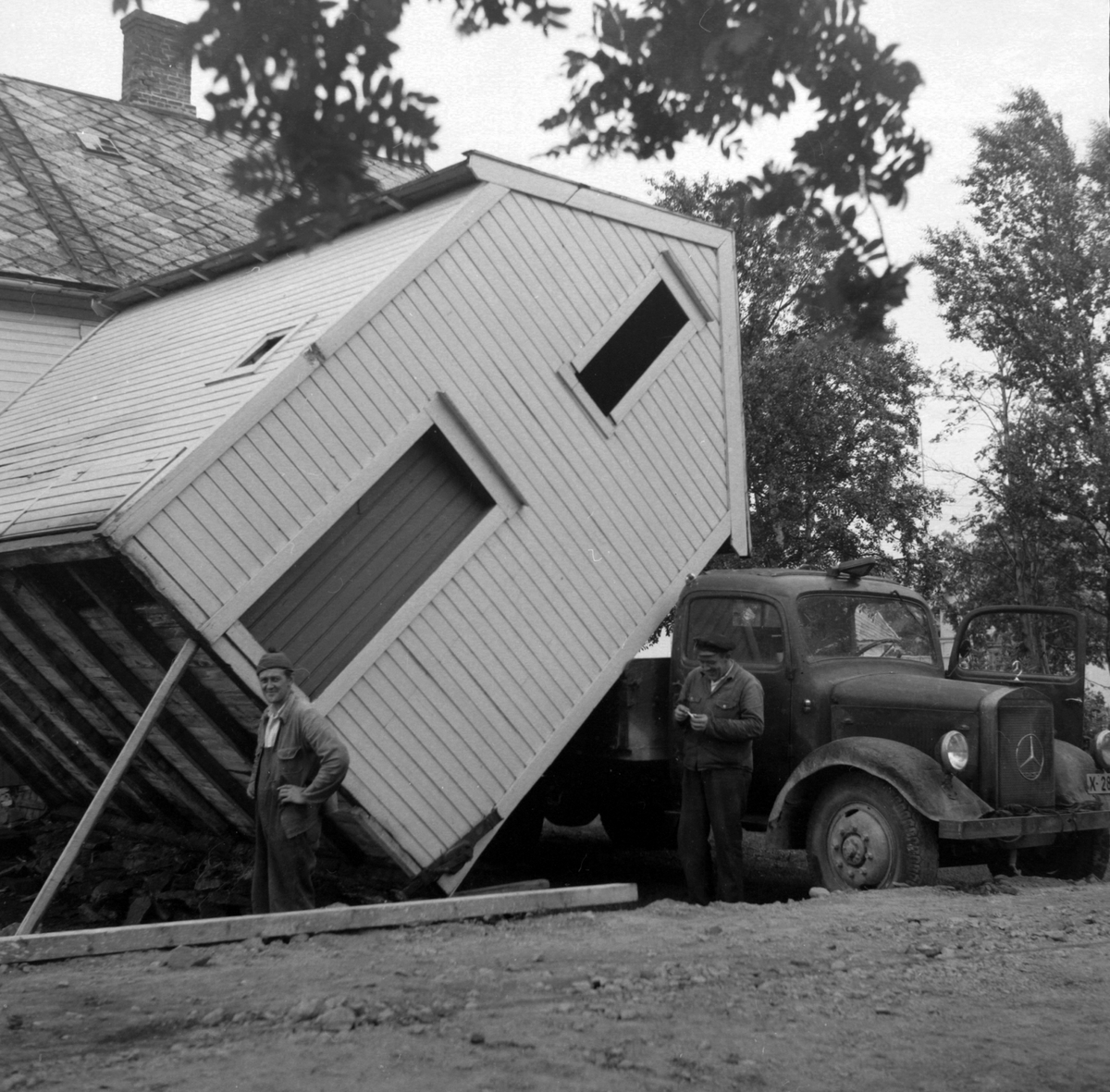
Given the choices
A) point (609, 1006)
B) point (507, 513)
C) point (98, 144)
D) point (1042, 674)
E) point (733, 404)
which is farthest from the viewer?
point (98, 144)

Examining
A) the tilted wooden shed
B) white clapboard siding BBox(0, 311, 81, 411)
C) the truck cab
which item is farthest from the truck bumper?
white clapboard siding BBox(0, 311, 81, 411)

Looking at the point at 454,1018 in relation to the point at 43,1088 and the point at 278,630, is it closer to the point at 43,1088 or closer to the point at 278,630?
the point at 43,1088

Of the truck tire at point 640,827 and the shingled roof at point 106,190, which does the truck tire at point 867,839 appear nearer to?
the truck tire at point 640,827

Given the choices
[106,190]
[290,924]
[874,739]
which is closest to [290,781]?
[290,924]

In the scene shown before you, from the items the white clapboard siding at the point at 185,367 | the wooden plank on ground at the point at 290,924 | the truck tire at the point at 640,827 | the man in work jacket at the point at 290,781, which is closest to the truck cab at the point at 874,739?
the truck tire at the point at 640,827

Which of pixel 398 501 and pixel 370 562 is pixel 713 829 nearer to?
pixel 370 562

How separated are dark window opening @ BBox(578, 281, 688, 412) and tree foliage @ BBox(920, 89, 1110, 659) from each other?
1253cm

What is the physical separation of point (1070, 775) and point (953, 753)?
4.03 feet

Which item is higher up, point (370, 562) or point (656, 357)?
point (656, 357)

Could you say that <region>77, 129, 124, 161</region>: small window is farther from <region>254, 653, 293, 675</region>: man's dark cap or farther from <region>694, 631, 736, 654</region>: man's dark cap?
<region>694, 631, 736, 654</region>: man's dark cap

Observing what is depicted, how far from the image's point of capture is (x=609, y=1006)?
17.5 ft

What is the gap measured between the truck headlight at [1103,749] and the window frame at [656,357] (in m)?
4.02

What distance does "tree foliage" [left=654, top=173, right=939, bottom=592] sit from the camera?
18.9 m

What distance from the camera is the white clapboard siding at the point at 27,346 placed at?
13.0 m
